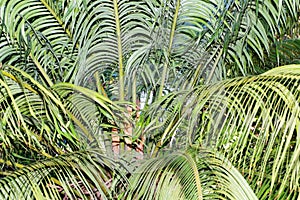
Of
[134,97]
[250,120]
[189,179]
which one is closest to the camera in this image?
[250,120]

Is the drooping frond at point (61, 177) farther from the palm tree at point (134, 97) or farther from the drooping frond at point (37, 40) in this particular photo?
the drooping frond at point (37, 40)

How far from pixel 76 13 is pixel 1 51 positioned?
384mm

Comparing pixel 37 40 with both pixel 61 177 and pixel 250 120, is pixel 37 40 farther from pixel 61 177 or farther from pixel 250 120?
pixel 250 120

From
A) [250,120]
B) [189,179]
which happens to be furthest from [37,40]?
[250,120]

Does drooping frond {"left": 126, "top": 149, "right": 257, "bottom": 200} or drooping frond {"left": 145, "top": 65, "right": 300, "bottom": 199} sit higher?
drooping frond {"left": 145, "top": 65, "right": 300, "bottom": 199}

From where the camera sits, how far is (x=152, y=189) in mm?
1506

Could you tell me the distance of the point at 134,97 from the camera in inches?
78.7

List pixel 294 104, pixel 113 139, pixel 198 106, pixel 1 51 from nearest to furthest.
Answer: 1. pixel 294 104
2. pixel 198 106
3. pixel 113 139
4. pixel 1 51

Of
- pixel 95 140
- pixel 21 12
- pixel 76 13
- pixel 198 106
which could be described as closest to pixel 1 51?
pixel 21 12

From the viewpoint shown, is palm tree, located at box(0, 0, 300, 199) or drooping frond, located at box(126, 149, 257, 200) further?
palm tree, located at box(0, 0, 300, 199)

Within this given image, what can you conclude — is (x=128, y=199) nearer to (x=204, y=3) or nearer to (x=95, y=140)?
(x=95, y=140)

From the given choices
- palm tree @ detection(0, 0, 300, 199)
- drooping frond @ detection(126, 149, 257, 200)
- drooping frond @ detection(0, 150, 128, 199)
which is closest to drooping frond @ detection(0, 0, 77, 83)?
palm tree @ detection(0, 0, 300, 199)

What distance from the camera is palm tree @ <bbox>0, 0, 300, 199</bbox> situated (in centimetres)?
154

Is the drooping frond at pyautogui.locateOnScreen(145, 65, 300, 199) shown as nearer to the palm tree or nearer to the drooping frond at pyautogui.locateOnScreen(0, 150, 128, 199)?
the palm tree
